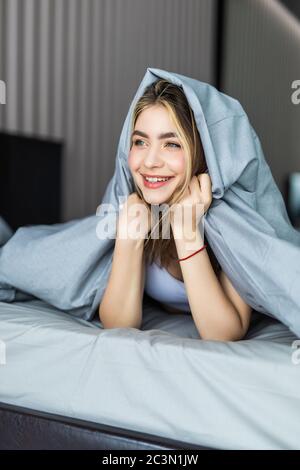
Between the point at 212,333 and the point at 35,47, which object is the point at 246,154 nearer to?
the point at 212,333

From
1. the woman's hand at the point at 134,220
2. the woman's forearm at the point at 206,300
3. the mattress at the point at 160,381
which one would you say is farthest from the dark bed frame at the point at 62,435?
the woman's hand at the point at 134,220

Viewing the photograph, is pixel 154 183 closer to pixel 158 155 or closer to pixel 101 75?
pixel 158 155

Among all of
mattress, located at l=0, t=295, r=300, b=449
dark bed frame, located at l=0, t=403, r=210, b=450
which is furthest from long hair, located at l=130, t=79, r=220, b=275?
dark bed frame, located at l=0, t=403, r=210, b=450

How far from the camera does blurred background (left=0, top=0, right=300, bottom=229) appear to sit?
198 centimetres

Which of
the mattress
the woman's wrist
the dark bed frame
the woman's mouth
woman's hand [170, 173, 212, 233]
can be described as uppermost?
the woman's mouth

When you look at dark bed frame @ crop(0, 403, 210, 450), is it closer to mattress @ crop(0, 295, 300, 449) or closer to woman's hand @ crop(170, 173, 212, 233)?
mattress @ crop(0, 295, 300, 449)

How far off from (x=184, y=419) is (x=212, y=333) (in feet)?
0.69

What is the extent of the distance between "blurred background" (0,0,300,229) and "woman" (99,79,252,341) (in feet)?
3.31

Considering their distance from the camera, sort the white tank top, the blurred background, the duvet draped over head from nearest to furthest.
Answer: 1. the duvet draped over head
2. the white tank top
3. the blurred background

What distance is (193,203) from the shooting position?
94 cm

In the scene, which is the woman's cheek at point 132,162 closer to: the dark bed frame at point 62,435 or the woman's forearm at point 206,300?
the woman's forearm at point 206,300

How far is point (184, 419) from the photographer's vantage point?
77 cm

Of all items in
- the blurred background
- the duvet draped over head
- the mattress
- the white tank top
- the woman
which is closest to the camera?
the mattress
